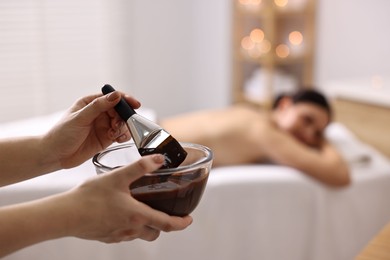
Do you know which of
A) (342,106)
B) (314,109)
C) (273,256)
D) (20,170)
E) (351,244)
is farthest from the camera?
(342,106)

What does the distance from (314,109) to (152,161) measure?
1393 mm

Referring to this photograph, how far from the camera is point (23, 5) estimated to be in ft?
8.91

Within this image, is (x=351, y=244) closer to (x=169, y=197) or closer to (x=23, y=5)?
(x=169, y=197)

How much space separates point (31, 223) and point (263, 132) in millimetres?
1323

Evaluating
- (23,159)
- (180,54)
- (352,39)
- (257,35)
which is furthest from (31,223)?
(180,54)

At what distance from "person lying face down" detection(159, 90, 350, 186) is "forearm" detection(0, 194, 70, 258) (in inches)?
48.0

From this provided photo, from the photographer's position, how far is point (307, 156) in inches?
69.0

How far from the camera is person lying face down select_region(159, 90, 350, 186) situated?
72.6 inches

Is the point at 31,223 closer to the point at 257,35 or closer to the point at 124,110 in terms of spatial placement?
the point at 124,110

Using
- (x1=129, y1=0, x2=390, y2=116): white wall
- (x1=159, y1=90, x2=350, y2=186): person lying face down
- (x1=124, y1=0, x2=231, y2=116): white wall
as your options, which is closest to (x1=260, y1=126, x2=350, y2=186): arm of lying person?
(x1=159, y1=90, x2=350, y2=186): person lying face down

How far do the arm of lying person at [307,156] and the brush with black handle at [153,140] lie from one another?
3.32ft

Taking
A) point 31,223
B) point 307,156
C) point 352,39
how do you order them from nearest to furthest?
1. point 31,223
2. point 307,156
3. point 352,39

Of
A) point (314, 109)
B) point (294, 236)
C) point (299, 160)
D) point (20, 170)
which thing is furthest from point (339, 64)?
point (20, 170)

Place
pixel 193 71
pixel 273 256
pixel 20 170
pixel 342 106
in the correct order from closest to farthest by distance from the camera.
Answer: pixel 20 170 < pixel 273 256 < pixel 342 106 < pixel 193 71
